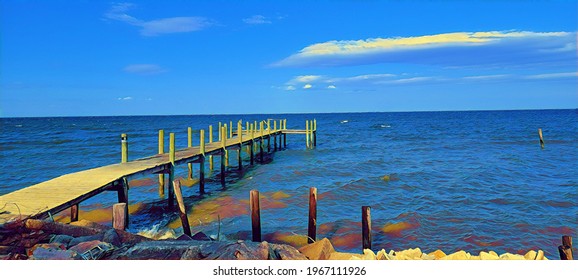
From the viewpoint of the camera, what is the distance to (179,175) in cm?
1989

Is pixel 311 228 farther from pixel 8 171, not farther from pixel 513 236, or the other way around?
pixel 8 171

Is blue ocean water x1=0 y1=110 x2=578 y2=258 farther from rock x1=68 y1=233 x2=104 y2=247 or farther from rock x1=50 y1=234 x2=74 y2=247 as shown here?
rock x1=50 y1=234 x2=74 y2=247

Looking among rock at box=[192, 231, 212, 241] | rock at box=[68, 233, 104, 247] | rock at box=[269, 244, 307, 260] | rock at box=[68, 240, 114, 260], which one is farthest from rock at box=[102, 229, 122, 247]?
rock at box=[269, 244, 307, 260]

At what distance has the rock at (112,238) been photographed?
6.59 meters

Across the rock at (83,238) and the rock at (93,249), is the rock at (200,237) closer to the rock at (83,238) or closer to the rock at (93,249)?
the rock at (83,238)

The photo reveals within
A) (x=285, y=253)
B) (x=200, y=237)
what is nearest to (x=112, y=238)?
(x=200, y=237)

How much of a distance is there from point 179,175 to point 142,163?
7111 millimetres

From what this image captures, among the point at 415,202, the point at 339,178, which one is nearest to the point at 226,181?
the point at 339,178

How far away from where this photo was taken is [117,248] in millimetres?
6191

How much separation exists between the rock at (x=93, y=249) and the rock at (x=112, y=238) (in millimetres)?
288

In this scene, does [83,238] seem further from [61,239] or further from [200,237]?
[200,237]

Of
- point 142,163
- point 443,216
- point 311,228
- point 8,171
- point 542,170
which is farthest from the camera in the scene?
point 8,171

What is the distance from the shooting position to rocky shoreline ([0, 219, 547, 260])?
223 inches

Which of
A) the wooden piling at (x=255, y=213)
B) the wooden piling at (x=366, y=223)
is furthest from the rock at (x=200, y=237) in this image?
the wooden piling at (x=366, y=223)
